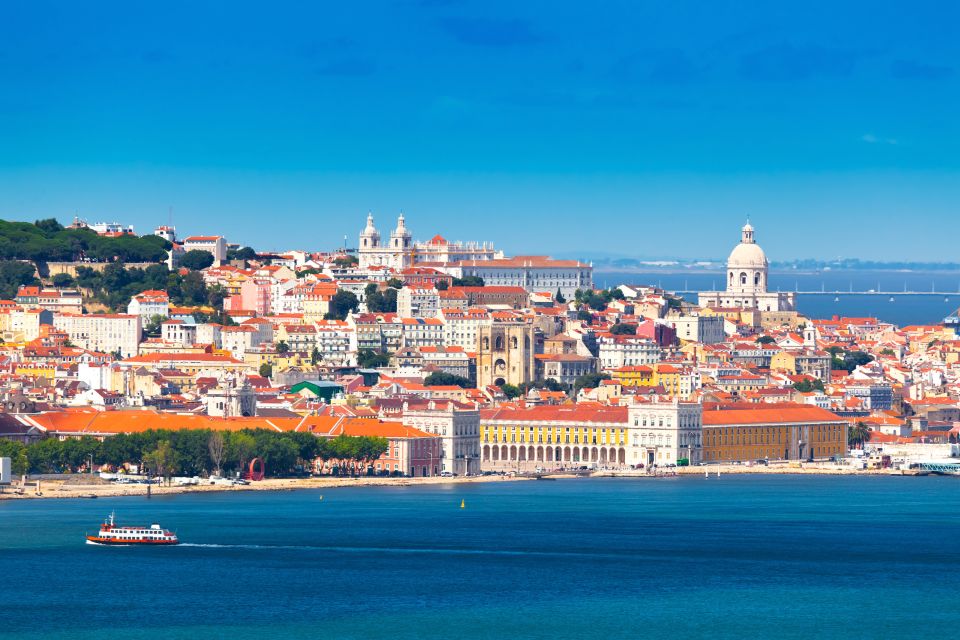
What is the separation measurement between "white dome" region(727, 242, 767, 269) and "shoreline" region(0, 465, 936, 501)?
139 feet

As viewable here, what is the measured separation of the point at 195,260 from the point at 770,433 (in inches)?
1112

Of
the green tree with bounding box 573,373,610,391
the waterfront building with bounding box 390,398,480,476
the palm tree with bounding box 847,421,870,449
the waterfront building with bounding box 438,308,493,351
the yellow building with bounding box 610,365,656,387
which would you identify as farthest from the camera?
the waterfront building with bounding box 438,308,493,351

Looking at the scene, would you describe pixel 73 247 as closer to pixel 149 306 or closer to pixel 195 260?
pixel 195 260

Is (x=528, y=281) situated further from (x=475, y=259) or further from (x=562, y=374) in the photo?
(x=562, y=374)

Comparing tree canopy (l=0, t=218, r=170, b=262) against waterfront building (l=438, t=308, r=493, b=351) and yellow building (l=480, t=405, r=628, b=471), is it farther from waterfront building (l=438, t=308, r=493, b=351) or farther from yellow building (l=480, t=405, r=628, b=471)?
yellow building (l=480, t=405, r=628, b=471)

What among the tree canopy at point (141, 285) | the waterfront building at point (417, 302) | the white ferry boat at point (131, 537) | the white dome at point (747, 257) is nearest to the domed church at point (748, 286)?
the white dome at point (747, 257)

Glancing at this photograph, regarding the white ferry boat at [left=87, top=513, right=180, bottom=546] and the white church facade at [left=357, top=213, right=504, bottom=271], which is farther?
the white church facade at [left=357, top=213, right=504, bottom=271]

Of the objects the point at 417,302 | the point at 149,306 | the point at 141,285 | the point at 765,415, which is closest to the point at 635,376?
the point at 765,415

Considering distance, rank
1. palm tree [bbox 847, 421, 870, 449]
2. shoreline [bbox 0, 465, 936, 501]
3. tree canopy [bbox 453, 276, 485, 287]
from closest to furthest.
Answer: shoreline [bbox 0, 465, 936, 501]
palm tree [bbox 847, 421, 870, 449]
tree canopy [bbox 453, 276, 485, 287]

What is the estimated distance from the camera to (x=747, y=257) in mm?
113812

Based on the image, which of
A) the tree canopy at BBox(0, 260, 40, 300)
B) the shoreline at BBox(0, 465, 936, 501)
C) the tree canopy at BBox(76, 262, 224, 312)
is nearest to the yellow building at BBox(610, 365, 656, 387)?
the shoreline at BBox(0, 465, 936, 501)

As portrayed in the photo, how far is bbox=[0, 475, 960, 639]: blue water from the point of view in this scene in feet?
133

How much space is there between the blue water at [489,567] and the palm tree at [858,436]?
13765 mm

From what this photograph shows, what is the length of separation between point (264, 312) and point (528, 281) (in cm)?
1409
